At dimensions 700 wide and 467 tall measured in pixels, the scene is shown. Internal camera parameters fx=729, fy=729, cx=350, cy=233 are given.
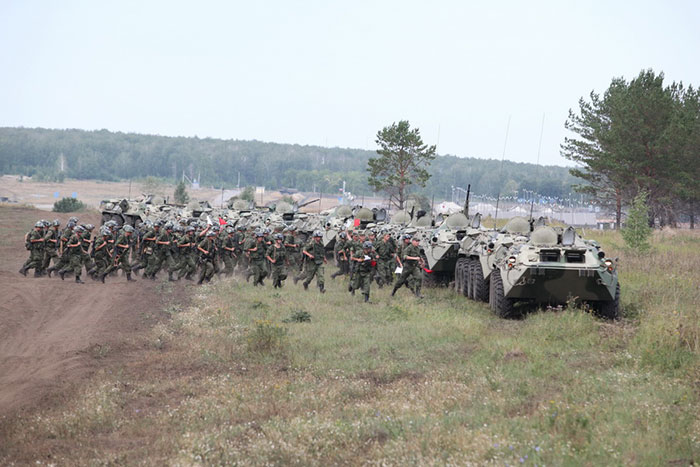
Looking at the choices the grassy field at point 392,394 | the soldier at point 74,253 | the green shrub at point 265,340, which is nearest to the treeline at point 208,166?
the soldier at point 74,253

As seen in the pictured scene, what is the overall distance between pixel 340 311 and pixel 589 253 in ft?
17.5

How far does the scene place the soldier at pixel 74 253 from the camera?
763 inches

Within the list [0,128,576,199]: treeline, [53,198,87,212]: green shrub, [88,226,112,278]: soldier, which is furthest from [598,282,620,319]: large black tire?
[0,128,576,199]: treeline

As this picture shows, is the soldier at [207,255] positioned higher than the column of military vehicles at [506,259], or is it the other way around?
the column of military vehicles at [506,259]

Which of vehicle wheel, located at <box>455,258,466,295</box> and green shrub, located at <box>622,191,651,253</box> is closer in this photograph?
vehicle wheel, located at <box>455,258,466,295</box>

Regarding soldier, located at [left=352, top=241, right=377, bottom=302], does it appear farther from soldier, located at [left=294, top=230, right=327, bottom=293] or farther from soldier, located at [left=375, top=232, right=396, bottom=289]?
soldier, located at [left=375, top=232, right=396, bottom=289]

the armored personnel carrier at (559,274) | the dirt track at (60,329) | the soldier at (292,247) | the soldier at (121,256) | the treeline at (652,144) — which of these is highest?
the treeline at (652,144)

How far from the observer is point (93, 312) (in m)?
14.8

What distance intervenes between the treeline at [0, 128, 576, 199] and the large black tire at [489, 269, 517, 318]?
8693 centimetres

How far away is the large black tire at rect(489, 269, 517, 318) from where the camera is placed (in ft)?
50.0

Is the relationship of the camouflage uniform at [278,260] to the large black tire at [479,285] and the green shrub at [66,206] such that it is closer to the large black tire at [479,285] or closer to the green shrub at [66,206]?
the large black tire at [479,285]

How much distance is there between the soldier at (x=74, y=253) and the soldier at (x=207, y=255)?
3164 millimetres

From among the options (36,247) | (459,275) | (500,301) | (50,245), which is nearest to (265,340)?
(500,301)

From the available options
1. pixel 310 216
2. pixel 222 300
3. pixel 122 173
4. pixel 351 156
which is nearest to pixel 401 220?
pixel 310 216
